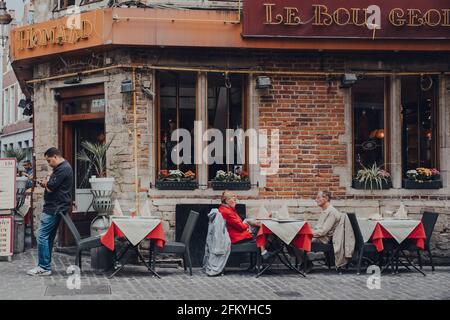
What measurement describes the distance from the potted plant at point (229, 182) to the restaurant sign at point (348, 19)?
233 centimetres

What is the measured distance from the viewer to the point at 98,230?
11.8 meters

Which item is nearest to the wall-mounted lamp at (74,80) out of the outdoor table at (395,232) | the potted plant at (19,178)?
the potted plant at (19,178)

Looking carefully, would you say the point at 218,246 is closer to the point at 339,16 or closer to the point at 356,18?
the point at 339,16

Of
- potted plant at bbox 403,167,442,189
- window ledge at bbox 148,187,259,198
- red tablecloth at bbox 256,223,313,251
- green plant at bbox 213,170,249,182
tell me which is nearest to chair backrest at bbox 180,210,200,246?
red tablecloth at bbox 256,223,313,251

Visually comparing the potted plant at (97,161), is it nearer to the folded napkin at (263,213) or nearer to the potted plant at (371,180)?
the folded napkin at (263,213)

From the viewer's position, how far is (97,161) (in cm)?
1255

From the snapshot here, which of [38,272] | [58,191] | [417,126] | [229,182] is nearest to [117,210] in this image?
[58,191]

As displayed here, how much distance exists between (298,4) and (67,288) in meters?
5.98

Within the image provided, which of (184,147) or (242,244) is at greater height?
(184,147)

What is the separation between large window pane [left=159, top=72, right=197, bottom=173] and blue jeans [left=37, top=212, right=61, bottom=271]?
2.50 meters

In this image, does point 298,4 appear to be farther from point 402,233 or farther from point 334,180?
point 402,233

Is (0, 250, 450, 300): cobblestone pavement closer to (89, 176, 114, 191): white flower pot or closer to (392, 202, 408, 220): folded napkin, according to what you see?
(392, 202, 408, 220): folded napkin

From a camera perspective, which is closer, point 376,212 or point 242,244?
point 242,244
